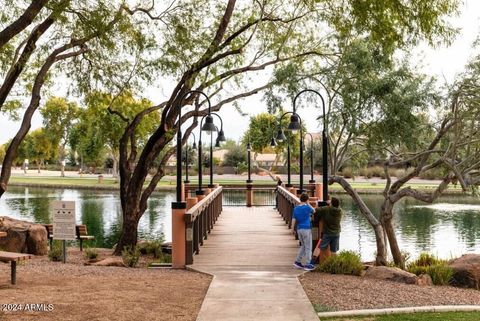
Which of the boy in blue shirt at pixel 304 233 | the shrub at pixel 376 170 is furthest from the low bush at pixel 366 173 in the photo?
the boy in blue shirt at pixel 304 233

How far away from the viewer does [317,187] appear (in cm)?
2388

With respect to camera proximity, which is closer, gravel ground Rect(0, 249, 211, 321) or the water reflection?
gravel ground Rect(0, 249, 211, 321)

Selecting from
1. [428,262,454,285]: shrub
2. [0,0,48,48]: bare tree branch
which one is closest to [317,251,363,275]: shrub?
[428,262,454,285]: shrub

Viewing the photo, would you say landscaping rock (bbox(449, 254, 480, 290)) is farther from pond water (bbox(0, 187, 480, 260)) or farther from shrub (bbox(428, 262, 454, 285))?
pond water (bbox(0, 187, 480, 260))

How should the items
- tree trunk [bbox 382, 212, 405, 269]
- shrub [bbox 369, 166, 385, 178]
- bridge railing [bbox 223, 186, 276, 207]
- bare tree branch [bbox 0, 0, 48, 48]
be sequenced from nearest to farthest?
bare tree branch [bbox 0, 0, 48, 48] → tree trunk [bbox 382, 212, 405, 269] → bridge railing [bbox 223, 186, 276, 207] → shrub [bbox 369, 166, 385, 178]

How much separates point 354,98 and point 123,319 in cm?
1518

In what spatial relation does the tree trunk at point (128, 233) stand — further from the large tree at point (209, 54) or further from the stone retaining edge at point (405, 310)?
the stone retaining edge at point (405, 310)

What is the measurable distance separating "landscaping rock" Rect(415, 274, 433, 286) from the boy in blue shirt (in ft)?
6.78

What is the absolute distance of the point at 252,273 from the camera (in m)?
11.3

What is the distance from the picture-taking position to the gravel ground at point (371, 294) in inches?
344

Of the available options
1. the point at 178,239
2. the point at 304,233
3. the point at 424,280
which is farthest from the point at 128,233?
the point at 424,280

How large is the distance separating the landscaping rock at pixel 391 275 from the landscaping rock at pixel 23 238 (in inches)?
406

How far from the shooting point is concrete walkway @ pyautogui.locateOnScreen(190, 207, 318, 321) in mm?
8234

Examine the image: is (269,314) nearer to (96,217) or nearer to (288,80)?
(288,80)
